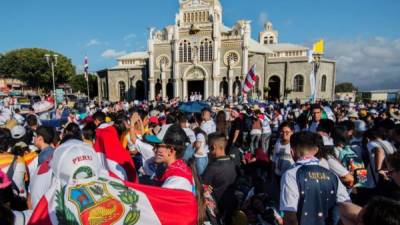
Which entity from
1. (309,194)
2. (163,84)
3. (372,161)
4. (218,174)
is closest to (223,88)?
(163,84)

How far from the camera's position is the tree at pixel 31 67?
44625mm

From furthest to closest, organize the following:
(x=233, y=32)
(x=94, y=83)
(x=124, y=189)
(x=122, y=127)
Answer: (x=94, y=83), (x=233, y=32), (x=122, y=127), (x=124, y=189)

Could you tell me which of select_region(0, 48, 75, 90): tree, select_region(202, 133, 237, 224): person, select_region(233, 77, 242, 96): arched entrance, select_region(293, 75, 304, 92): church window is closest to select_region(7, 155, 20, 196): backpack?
select_region(202, 133, 237, 224): person

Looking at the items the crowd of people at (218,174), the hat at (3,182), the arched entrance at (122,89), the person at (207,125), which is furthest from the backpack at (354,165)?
the arched entrance at (122,89)

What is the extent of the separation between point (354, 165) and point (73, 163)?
3.79m

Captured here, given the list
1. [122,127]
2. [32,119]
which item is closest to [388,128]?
[122,127]

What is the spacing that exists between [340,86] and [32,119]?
403ft

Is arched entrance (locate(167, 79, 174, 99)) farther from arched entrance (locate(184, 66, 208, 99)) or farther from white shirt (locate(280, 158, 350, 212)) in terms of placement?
white shirt (locate(280, 158, 350, 212))

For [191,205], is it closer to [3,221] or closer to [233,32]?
[3,221]

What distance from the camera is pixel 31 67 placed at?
44.4 meters

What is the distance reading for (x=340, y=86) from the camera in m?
109

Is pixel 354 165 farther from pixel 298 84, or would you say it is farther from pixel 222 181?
pixel 298 84

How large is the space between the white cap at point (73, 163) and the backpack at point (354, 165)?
11.7ft

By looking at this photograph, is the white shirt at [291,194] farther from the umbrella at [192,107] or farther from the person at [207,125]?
the umbrella at [192,107]
